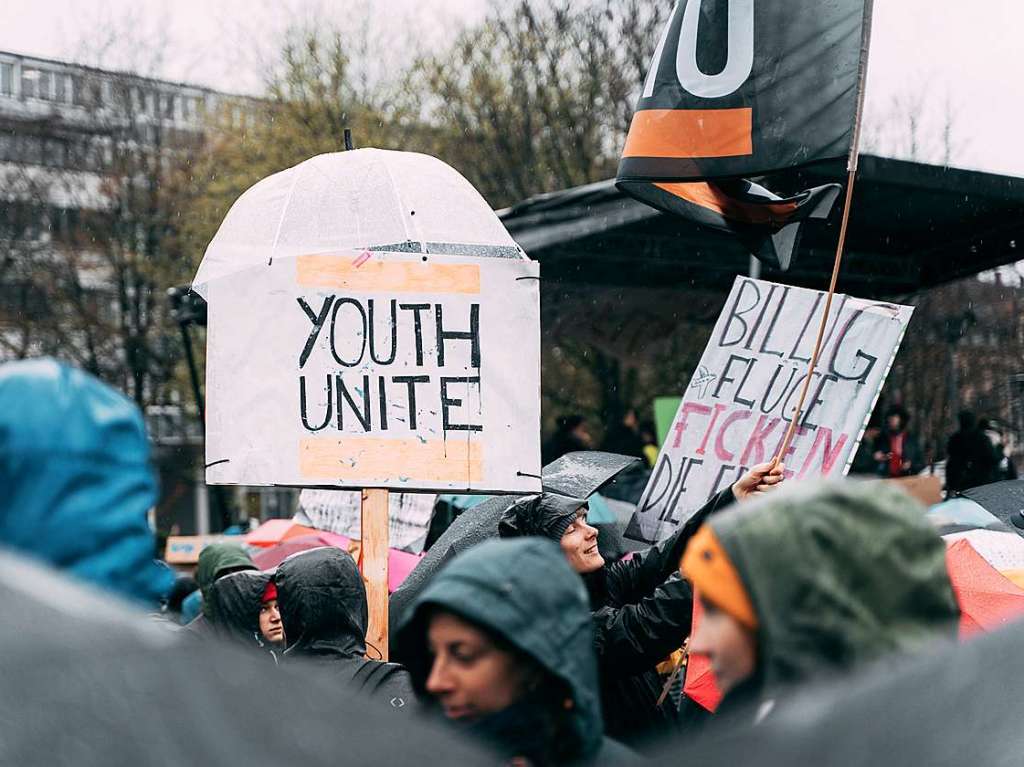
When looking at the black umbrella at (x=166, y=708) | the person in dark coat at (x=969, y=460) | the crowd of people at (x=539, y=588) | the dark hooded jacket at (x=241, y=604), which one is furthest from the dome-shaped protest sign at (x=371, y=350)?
the person in dark coat at (x=969, y=460)

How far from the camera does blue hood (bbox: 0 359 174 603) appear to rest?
1778mm

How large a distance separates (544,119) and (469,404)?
16.6m

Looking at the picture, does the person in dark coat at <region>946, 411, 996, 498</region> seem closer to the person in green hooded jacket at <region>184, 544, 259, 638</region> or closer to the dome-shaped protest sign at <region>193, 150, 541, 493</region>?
the person in green hooded jacket at <region>184, 544, 259, 638</region>

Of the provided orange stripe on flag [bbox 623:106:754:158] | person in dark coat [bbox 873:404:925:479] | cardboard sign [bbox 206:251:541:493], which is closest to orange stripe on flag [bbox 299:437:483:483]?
cardboard sign [bbox 206:251:541:493]

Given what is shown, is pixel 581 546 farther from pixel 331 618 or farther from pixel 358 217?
pixel 358 217

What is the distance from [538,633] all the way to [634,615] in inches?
67.1

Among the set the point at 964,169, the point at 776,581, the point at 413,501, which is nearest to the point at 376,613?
the point at 413,501

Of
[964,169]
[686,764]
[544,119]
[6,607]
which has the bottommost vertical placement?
[686,764]

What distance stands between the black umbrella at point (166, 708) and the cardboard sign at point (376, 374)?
9.43 ft

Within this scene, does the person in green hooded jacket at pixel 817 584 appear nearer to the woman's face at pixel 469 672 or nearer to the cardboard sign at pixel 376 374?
the woman's face at pixel 469 672

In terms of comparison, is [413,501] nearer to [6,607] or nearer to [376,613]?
[376,613]

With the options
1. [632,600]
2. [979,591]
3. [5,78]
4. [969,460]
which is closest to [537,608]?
[632,600]

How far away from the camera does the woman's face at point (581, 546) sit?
4086 millimetres

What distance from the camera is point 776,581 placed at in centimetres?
155
